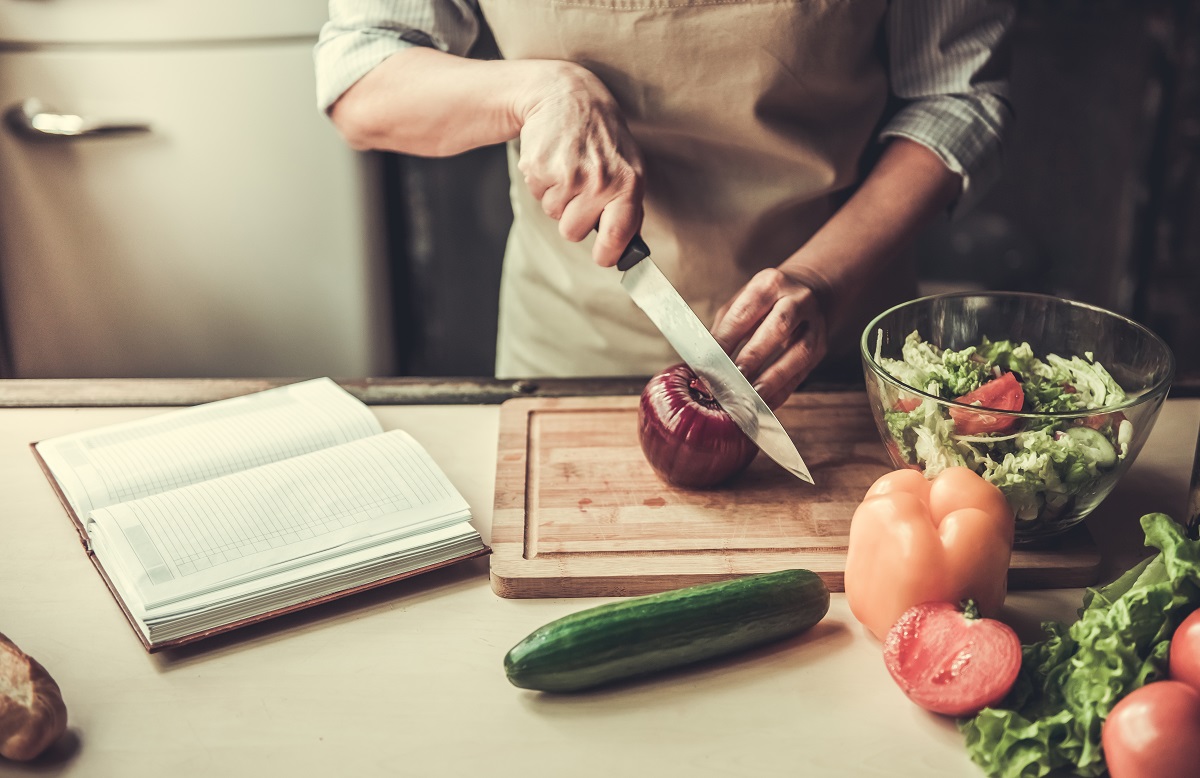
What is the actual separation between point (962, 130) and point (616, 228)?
57 centimetres

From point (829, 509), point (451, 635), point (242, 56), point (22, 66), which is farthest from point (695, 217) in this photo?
point (22, 66)

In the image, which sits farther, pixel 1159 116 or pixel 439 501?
pixel 1159 116

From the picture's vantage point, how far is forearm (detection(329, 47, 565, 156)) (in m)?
1.30

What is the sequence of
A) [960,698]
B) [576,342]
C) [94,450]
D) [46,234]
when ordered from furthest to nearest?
[46,234] < [576,342] < [94,450] < [960,698]

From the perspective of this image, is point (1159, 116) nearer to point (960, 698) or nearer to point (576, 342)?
point (576, 342)

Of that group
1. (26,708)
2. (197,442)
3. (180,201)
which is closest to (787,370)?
(197,442)

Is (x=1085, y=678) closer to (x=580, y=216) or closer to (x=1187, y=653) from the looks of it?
(x=1187, y=653)

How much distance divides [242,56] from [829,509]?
170cm

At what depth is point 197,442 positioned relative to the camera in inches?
46.8

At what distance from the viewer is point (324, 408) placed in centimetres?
127

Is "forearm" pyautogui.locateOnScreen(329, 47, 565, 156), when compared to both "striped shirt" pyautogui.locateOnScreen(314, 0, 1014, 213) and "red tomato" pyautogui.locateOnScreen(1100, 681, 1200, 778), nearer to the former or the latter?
"striped shirt" pyautogui.locateOnScreen(314, 0, 1014, 213)

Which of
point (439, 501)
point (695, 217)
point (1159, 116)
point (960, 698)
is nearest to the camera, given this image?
point (960, 698)

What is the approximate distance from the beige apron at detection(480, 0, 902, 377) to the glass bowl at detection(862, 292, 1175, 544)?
12.9 inches

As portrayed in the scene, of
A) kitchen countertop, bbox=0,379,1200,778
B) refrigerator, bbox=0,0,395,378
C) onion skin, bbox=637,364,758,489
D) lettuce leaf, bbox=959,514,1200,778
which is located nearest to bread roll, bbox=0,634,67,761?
→ kitchen countertop, bbox=0,379,1200,778
